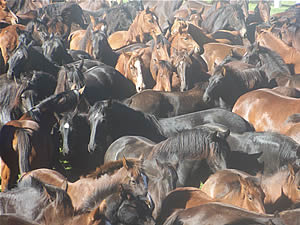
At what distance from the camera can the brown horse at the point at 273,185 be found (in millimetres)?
4098

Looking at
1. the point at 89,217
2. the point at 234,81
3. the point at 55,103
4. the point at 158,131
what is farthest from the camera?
the point at 234,81

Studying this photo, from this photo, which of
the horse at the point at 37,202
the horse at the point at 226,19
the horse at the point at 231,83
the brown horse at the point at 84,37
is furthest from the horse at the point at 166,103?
the horse at the point at 226,19

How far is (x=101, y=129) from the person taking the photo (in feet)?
17.4

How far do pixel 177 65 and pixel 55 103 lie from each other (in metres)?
2.75

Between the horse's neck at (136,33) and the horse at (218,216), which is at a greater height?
the horse at (218,216)

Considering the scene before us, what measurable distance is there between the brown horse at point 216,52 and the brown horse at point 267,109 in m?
2.30

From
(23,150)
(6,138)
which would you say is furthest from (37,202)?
(6,138)

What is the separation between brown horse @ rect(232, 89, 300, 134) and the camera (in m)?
5.85

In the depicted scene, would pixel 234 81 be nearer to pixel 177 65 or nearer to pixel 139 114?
pixel 177 65

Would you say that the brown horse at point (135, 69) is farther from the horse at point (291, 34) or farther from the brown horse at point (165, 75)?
the horse at point (291, 34)

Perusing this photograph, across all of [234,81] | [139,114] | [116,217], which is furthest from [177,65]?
[116,217]

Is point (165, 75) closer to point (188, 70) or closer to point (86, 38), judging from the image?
point (188, 70)

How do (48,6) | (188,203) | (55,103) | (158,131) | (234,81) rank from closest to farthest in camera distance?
(188,203) → (55,103) → (158,131) → (234,81) → (48,6)

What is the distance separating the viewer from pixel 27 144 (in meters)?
4.42
